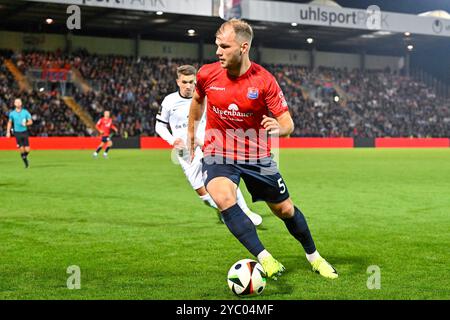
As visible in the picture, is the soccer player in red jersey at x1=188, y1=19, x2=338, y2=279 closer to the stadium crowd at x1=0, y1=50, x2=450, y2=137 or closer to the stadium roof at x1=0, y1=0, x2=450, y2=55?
the stadium crowd at x1=0, y1=50, x2=450, y2=137

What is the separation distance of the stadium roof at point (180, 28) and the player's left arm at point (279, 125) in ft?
113

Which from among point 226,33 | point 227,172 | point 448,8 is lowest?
point 227,172

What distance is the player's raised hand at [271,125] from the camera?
539cm

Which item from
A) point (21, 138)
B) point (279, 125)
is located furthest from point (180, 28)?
point (279, 125)

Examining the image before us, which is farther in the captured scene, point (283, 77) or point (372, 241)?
point (283, 77)

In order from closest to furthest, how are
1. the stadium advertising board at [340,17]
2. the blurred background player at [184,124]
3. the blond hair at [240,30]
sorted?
the blond hair at [240,30], the blurred background player at [184,124], the stadium advertising board at [340,17]

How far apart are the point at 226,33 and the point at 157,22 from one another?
131 ft

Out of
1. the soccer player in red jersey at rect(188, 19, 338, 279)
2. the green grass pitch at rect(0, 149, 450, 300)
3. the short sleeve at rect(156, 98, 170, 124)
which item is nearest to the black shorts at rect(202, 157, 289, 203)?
the soccer player in red jersey at rect(188, 19, 338, 279)

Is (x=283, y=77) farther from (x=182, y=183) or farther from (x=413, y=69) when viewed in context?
(x=182, y=183)

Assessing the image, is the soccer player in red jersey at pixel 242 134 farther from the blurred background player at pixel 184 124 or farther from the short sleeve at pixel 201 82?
the blurred background player at pixel 184 124

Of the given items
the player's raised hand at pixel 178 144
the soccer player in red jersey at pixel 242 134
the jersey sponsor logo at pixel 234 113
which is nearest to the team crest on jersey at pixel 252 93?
the soccer player in red jersey at pixel 242 134
